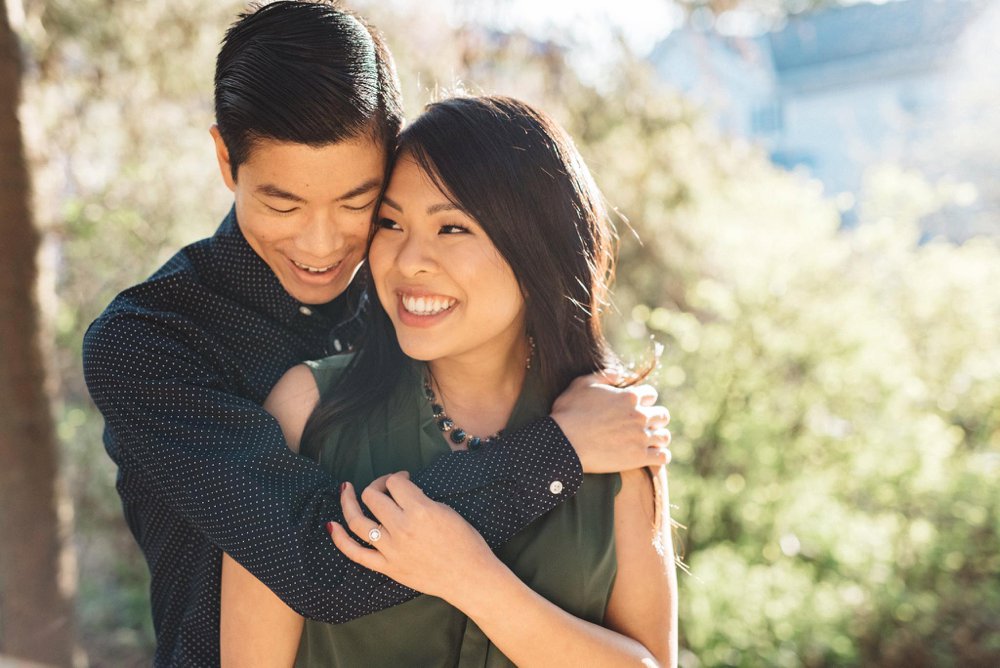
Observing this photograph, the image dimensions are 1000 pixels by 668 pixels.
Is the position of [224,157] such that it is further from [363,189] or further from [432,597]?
[432,597]

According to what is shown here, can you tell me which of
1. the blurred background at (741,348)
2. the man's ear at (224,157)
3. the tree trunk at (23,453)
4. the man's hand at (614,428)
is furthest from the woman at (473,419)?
the blurred background at (741,348)

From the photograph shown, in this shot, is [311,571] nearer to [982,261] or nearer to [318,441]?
[318,441]

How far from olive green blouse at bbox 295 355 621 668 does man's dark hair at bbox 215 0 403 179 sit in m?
0.52

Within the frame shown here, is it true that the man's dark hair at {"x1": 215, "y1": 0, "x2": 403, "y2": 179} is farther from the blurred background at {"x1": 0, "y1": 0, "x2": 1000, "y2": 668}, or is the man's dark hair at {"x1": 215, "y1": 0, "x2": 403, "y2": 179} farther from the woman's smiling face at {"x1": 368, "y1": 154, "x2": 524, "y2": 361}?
the blurred background at {"x1": 0, "y1": 0, "x2": 1000, "y2": 668}

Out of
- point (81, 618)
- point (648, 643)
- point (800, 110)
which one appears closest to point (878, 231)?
point (648, 643)

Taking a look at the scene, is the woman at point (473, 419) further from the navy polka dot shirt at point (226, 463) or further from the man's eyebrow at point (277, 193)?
the man's eyebrow at point (277, 193)

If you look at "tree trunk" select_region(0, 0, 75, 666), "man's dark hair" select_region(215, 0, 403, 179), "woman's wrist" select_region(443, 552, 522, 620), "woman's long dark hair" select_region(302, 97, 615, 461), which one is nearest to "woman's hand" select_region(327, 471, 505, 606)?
"woman's wrist" select_region(443, 552, 522, 620)

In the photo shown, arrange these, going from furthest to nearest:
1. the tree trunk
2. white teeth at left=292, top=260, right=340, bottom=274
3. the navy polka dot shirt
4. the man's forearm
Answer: the tree trunk < white teeth at left=292, top=260, right=340, bottom=274 < the man's forearm < the navy polka dot shirt

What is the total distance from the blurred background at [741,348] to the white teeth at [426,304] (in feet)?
6.70

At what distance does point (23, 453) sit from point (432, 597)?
83.1 inches

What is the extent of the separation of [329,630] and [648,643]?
0.66 m

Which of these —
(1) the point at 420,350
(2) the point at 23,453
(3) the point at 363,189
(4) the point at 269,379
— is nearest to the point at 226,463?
(4) the point at 269,379

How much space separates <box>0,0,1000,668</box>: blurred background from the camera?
4285 mm

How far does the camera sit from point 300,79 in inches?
69.2
